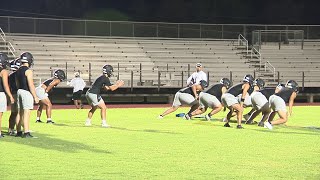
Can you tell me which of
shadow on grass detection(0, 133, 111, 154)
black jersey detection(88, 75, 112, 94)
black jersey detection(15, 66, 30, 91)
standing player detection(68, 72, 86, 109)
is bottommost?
shadow on grass detection(0, 133, 111, 154)

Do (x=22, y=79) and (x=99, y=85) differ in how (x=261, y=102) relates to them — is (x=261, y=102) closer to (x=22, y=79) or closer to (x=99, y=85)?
(x=99, y=85)

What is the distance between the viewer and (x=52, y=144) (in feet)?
42.0

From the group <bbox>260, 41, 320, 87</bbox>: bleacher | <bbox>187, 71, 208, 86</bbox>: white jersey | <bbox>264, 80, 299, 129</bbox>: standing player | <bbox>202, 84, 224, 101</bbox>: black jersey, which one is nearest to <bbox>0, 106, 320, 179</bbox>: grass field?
<bbox>264, 80, 299, 129</bbox>: standing player

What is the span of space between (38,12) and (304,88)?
1904 centimetres

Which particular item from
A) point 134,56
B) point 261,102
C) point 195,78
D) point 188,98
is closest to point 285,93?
point 261,102

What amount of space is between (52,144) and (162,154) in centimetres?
281

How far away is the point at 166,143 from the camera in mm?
13266

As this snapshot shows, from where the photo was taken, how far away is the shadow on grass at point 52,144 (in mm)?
11906

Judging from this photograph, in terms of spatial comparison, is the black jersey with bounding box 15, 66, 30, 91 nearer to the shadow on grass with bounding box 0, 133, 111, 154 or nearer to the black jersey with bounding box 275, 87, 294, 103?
the shadow on grass with bounding box 0, 133, 111, 154

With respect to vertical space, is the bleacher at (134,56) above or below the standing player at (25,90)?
above

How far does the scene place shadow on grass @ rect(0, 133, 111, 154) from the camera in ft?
39.1

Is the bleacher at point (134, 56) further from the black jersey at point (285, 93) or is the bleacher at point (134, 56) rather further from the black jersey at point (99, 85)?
the black jersey at point (285, 93)

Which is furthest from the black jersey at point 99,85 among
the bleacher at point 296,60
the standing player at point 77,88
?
the bleacher at point 296,60

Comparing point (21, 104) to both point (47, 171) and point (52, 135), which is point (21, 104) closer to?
point (52, 135)
